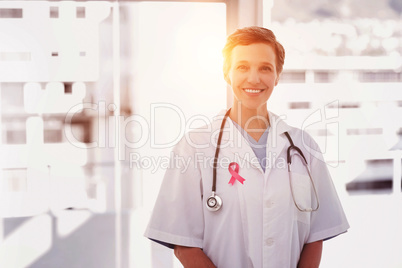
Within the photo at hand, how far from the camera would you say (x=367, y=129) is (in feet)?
6.74

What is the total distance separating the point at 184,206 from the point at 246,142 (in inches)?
11.6

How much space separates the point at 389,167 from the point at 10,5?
2.23m

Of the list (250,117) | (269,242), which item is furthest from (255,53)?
(269,242)

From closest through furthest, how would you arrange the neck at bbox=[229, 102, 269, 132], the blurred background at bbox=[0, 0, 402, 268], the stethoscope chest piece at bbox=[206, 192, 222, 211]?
the stethoscope chest piece at bbox=[206, 192, 222, 211]
the neck at bbox=[229, 102, 269, 132]
the blurred background at bbox=[0, 0, 402, 268]

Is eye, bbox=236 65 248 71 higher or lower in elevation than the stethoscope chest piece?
higher

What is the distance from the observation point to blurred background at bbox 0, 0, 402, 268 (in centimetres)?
184

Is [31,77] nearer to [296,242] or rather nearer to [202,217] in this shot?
[202,217]

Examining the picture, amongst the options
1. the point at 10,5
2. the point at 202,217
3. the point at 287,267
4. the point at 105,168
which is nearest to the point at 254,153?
the point at 202,217

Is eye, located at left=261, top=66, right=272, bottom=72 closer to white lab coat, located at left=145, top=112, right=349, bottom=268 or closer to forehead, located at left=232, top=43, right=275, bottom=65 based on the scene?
forehead, located at left=232, top=43, right=275, bottom=65

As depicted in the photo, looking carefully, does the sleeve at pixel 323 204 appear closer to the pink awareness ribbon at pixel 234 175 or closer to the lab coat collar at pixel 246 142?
the lab coat collar at pixel 246 142

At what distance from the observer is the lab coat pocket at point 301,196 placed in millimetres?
1177

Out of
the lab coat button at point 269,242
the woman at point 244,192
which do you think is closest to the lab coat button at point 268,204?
the woman at point 244,192

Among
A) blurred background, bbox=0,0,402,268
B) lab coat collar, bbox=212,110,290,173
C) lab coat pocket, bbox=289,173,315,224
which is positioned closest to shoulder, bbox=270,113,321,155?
lab coat collar, bbox=212,110,290,173

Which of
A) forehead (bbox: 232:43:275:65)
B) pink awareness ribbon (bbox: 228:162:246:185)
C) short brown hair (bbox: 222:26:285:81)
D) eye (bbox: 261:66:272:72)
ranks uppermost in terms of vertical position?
short brown hair (bbox: 222:26:285:81)
